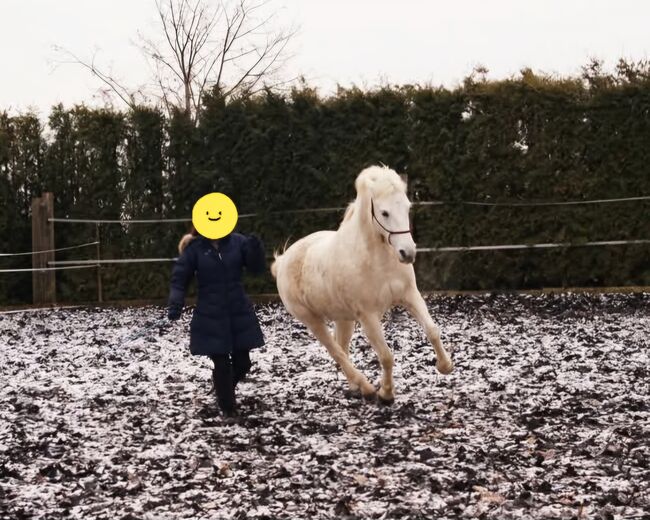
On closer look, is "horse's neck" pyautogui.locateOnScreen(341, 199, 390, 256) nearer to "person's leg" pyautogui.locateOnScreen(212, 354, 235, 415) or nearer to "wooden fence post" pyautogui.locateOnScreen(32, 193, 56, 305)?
"person's leg" pyautogui.locateOnScreen(212, 354, 235, 415)

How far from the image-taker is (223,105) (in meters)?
15.6

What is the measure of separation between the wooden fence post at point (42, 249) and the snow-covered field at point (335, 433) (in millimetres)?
5343

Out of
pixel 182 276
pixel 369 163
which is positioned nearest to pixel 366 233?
pixel 182 276

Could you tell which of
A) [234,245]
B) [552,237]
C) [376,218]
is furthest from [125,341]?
[552,237]

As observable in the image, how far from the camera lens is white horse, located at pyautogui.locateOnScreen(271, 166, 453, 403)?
6094 millimetres

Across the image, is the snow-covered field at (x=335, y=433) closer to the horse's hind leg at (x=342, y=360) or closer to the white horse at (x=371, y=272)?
the horse's hind leg at (x=342, y=360)

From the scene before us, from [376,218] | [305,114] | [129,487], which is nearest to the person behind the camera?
[129,487]

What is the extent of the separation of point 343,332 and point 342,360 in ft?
1.62

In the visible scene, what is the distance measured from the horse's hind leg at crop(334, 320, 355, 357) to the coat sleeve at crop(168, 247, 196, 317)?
4.60 ft

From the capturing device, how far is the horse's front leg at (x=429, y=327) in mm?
6195

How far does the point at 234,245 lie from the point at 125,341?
4.25 meters

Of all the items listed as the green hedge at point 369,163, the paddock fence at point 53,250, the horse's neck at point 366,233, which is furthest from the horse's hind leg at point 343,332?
the paddock fence at point 53,250

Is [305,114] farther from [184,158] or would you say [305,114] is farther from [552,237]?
[552,237]

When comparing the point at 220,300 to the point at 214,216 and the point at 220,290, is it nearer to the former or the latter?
the point at 220,290
